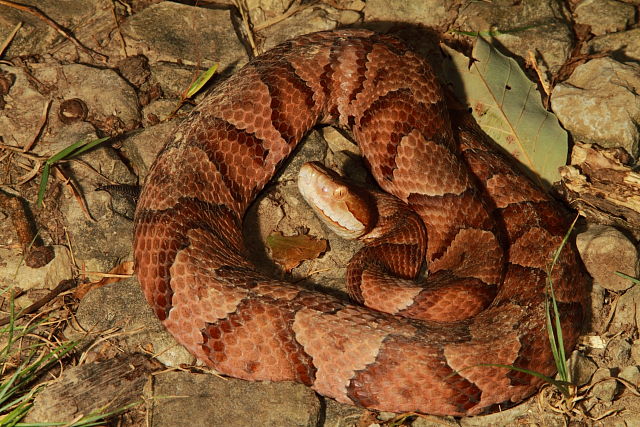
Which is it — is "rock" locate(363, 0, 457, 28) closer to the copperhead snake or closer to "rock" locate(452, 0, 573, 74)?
"rock" locate(452, 0, 573, 74)

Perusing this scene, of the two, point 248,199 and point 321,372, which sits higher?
point 248,199

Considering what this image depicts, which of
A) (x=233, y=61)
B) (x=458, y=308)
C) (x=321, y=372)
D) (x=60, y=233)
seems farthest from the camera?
(x=233, y=61)

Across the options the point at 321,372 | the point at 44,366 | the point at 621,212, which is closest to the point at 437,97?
the point at 621,212

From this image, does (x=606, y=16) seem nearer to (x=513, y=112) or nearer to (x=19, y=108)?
(x=513, y=112)

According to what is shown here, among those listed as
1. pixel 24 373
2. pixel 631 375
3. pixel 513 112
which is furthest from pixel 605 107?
pixel 24 373

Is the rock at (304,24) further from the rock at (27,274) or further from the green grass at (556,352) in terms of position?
the green grass at (556,352)

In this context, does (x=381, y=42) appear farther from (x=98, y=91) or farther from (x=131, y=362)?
(x=131, y=362)
